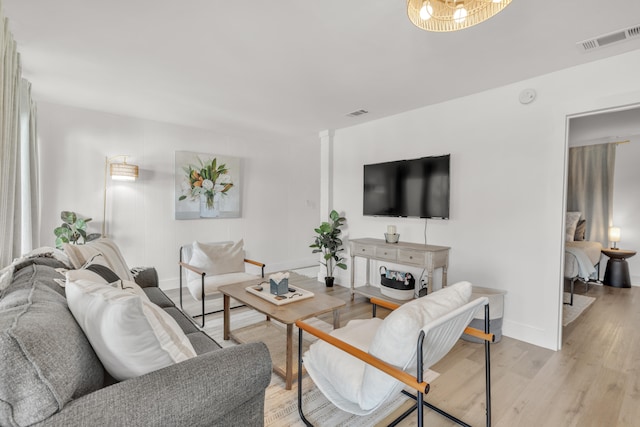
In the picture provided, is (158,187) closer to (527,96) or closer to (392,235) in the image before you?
(392,235)

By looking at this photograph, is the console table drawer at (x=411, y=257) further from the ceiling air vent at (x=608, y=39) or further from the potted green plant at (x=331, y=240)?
the ceiling air vent at (x=608, y=39)

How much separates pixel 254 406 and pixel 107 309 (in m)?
0.63

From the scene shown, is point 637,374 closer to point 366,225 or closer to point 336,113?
point 366,225

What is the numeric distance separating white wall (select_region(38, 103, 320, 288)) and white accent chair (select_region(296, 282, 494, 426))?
3.39 m

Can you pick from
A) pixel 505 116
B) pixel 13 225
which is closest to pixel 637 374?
pixel 505 116

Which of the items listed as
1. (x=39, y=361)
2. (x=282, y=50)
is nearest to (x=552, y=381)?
(x=39, y=361)

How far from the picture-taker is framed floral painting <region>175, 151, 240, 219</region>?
4379mm

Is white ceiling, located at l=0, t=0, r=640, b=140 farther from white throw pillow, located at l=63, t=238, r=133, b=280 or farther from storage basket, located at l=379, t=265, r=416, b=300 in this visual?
storage basket, located at l=379, t=265, r=416, b=300

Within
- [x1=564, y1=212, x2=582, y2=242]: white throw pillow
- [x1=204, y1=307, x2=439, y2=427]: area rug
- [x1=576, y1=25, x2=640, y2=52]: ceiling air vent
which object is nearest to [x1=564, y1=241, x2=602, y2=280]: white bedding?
[x1=564, y1=212, x2=582, y2=242]: white throw pillow

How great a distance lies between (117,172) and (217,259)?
1.67 m

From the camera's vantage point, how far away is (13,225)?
2002mm

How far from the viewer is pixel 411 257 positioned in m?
3.26

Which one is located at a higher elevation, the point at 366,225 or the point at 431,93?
the point at 431,93

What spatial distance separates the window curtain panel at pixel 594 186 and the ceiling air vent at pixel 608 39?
150 inches
